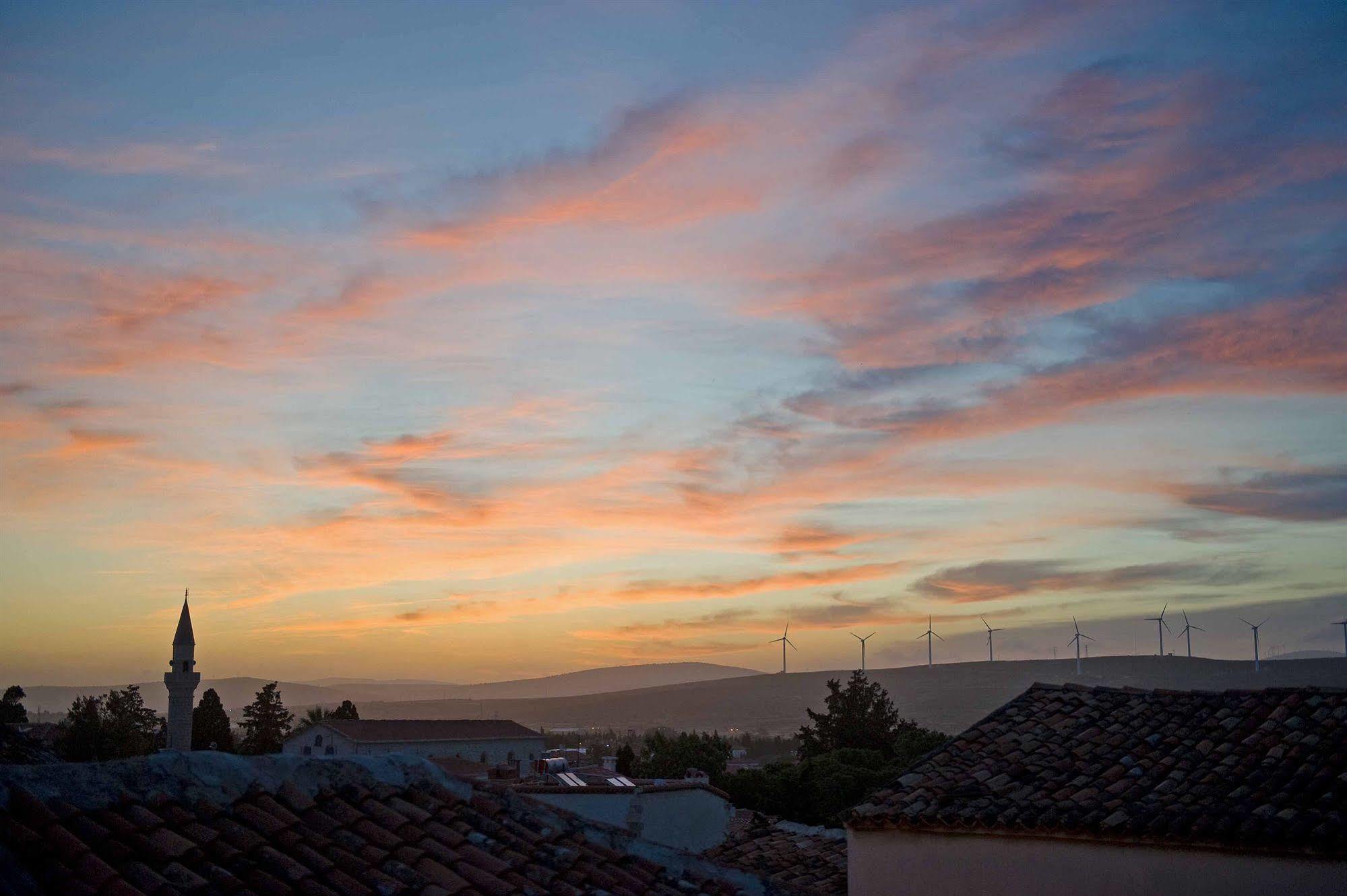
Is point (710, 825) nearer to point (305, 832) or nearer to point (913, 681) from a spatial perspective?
point (305, 832)

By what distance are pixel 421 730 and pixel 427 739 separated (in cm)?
295

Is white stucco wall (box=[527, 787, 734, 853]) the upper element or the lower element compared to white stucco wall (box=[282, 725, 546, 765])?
upper

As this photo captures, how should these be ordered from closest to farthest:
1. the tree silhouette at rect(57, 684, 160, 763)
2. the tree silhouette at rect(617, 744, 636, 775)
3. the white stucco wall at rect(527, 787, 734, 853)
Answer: the white stucco wall at rect(527, 787, 734, 853)
the tree silhouette at rect(57, 684, 160, 763)
the tree silhouette at rect(617, 744, 636, 775)

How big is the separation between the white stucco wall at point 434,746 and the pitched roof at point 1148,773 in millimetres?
60040

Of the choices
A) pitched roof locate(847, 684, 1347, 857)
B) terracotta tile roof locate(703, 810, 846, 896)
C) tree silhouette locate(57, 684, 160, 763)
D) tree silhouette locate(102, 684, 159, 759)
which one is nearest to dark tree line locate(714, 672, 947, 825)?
terracotta tile roof locate(703, 810, 846, 896)

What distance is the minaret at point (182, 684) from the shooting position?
172 ft

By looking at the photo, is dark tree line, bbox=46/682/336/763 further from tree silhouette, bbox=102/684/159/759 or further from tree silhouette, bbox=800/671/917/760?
tree silhouette, bbox=800/671/917/760

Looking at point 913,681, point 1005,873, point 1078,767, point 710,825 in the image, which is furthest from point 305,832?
point 913,681

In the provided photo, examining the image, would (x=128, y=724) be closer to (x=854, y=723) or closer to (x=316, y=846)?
(x=854, y=723)

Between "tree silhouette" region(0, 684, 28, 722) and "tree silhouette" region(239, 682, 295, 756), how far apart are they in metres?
13.3

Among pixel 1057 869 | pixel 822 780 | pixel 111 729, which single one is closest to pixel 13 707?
pixel 111 729

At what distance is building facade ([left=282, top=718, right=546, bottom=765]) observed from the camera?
2981 inches

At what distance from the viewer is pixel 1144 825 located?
13695mm

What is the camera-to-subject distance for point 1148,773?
15.0m
